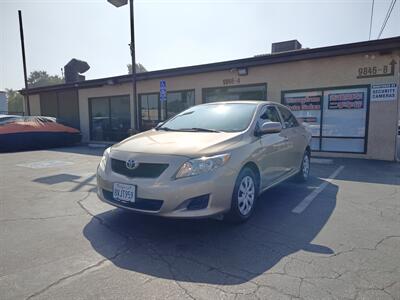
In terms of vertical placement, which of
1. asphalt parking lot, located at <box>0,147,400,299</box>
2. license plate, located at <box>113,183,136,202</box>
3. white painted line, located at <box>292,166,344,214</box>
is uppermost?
license plate, located at <box>113,183,136,202</box>

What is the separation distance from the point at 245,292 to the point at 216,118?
2.71 metres

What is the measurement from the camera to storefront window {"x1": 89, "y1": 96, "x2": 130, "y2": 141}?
587 inches

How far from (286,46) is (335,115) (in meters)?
5.29

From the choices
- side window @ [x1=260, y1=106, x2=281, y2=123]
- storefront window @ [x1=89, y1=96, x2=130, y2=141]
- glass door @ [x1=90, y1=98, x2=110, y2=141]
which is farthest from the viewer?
glass door @ [x1=90, y1=98, x2=110, y2=141]

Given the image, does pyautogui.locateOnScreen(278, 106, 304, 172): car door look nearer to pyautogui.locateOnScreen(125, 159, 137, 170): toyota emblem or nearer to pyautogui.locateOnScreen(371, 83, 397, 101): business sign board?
pyautogui.locateOnScreen(125, 159, 137, 170): toyota emblem

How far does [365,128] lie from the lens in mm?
8945

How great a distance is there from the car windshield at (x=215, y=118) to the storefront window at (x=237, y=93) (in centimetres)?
613

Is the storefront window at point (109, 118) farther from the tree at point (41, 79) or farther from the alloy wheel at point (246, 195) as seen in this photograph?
the tree at point (41, 79)

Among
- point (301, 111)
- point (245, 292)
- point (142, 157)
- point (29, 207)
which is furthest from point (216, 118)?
point (301, 111)

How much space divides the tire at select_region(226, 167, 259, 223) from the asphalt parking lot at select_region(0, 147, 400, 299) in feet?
0.52

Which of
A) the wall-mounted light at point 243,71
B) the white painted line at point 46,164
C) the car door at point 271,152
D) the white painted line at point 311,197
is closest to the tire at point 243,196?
the car door at point 271,152

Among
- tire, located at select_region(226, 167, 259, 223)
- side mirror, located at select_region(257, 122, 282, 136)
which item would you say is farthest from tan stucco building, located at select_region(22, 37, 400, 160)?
tire, located at select_region(226, 167, 259, 223)

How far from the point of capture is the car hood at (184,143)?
3.35 metres

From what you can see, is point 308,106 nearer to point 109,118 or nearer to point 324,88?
point 324,88
